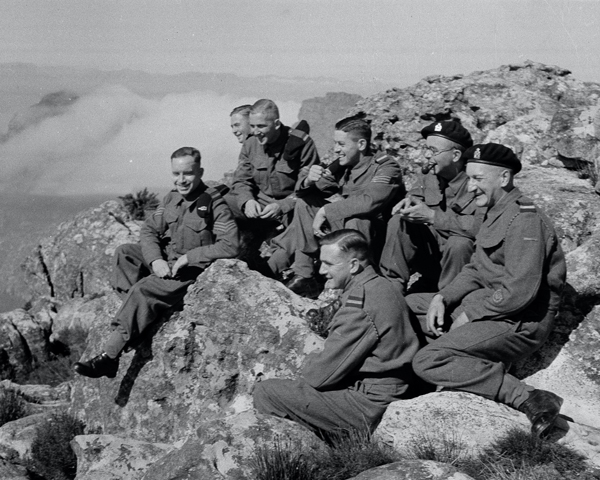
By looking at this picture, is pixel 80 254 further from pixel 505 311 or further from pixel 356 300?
pixel 505 311

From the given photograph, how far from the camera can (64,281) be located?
1633 centimetres

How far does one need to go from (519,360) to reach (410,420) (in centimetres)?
124

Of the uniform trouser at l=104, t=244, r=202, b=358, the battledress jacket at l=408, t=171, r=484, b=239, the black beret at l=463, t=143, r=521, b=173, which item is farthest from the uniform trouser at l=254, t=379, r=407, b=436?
the uniform trouser at l=104, t=244, r=202, b=358

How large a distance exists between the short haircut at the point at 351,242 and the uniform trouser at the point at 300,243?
275cm

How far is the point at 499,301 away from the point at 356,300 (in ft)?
4.01

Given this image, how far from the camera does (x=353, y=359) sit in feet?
23.7

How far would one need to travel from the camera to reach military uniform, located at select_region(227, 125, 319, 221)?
11234 millimetres

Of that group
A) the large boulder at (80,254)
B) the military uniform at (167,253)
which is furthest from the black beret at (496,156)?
the large boulder at (80,254)

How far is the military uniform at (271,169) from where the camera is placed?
11.2 metres

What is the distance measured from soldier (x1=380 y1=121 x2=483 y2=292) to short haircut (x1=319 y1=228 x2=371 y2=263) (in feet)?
4.56

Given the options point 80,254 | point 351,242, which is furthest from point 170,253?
point 80,254

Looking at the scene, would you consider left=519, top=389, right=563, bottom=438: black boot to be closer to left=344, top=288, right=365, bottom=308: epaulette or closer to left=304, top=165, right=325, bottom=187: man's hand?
left=344, top=288, right=365, bottom=308: epaulette

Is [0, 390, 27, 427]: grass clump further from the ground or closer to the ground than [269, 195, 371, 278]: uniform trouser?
closer to the ground

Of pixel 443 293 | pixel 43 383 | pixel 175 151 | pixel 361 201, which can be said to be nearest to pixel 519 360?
pixel 443 293
